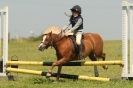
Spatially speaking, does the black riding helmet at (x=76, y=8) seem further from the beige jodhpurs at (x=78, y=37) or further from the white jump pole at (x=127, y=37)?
the white jump pole at (x=127, y=37)

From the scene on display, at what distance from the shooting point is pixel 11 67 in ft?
56.3

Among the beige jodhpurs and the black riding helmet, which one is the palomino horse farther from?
the black riding helmet

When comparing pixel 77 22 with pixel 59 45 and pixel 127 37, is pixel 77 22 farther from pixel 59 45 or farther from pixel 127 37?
pixel 127 37

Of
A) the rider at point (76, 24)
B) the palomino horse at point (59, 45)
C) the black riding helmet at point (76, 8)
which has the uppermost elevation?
the black riding helmet at point (76, 8)

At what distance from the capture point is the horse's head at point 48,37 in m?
15.4

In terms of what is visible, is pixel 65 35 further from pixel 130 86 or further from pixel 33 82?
pixel 130 86

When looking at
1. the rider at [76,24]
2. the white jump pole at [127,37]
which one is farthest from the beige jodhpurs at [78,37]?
the white jump pole at [127,37]

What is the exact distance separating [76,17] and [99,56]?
200 cm

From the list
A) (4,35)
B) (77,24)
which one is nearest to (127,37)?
(77,24)

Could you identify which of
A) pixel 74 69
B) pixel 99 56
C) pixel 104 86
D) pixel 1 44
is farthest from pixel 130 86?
pixel 74 69

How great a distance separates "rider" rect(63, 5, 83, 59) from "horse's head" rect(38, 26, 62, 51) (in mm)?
378

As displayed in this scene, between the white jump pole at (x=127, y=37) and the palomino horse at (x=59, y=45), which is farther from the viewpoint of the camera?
the palomino horse at (x=59, y=45)

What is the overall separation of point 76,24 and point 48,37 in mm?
928

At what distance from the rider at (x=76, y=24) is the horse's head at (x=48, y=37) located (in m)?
0.38
